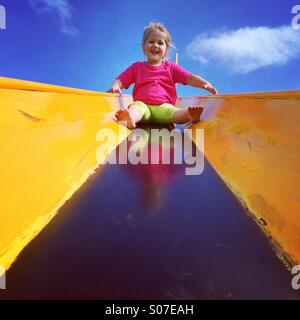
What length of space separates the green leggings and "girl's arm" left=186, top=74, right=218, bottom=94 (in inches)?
15.6

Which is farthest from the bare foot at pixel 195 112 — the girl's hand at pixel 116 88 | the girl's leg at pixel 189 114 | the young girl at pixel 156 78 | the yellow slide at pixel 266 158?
the girl's hand at pixel 116 88

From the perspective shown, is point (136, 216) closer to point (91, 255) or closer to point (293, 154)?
point (91, 255)

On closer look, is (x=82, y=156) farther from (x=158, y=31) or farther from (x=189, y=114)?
(x=158, y=31)

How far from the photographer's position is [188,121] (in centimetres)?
162

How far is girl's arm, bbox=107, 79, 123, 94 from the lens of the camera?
223 cm

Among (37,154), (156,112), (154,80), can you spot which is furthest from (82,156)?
(154,80)

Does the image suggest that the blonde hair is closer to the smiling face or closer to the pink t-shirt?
the smiling face

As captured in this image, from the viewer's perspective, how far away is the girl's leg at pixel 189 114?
1.51 m

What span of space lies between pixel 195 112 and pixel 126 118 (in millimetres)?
331

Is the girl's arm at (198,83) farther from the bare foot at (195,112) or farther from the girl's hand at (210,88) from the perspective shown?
the bare foot at (195,112)
